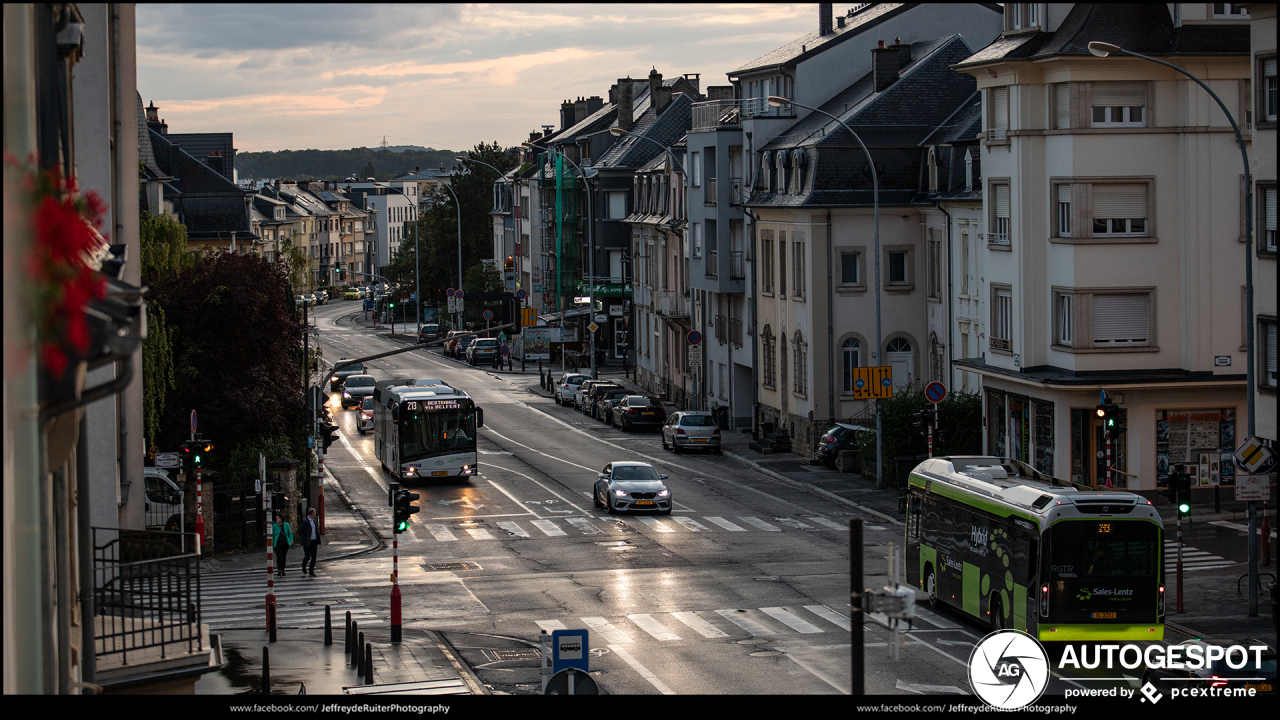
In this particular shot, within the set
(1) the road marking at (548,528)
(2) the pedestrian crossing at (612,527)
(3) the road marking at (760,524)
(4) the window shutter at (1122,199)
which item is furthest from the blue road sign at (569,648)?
(4) the window shutter at (1122,199)

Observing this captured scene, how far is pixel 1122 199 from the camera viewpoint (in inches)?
1505

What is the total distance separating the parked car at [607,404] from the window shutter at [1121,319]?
95.4ft

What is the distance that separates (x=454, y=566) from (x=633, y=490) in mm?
8265

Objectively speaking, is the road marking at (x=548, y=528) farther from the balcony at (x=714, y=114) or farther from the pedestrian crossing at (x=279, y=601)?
the balcony at (x=714, y=114)

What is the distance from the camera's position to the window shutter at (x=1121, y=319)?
1511 inches

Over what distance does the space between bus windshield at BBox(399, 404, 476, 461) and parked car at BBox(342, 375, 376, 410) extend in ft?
91.0

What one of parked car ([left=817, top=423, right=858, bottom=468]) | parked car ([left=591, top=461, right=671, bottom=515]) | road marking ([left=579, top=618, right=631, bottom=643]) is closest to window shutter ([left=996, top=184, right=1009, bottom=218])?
parked car ([left=817, top=423, right=858, bottom=468])

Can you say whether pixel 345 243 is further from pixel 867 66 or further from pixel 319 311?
pixel 867 66

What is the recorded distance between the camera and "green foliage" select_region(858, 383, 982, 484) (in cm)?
4484

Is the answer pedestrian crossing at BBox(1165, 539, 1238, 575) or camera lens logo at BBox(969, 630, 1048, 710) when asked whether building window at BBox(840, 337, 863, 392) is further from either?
camera lens logo at BBox(969, 630, 1048, 710)

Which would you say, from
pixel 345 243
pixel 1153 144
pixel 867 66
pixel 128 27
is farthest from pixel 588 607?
pixel 345 243

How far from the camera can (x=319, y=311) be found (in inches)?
6166

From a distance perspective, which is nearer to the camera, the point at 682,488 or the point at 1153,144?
the point at 1153,144

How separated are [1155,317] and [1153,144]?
4.45 metres
